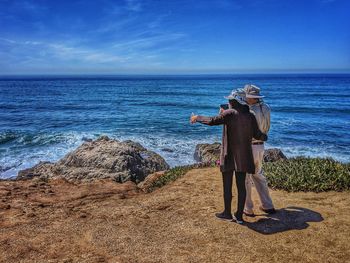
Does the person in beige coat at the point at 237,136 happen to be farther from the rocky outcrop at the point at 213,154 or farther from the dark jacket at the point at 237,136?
the rocky outcrop at the point at 213,154

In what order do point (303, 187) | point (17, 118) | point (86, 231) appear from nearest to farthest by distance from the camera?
point (86, 231)
point (303, 187)
point (17, 118)

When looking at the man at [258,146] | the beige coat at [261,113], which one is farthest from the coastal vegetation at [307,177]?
the beige coat at [261,113]

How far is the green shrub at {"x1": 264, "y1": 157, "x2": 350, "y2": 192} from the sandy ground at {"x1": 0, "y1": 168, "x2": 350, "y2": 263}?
1.01ft

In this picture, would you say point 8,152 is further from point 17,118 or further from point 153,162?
point 17,118

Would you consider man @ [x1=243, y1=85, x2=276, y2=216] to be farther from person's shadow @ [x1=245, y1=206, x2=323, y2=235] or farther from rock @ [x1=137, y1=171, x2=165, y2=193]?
rock @ [x1=137, y1=171, x2=165, y2=193]

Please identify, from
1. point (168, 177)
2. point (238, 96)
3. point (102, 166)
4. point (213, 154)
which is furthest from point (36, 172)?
point (238, 96)

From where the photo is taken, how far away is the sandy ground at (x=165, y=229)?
→ 5.00 meters

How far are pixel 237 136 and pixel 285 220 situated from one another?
1.81m

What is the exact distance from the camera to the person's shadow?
225 inches

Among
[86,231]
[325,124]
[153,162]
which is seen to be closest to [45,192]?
[86,231]

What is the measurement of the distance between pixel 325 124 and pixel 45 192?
23.5 m

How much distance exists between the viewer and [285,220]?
602cm

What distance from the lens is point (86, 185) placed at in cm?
887

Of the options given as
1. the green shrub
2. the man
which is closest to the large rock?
the green shrub
